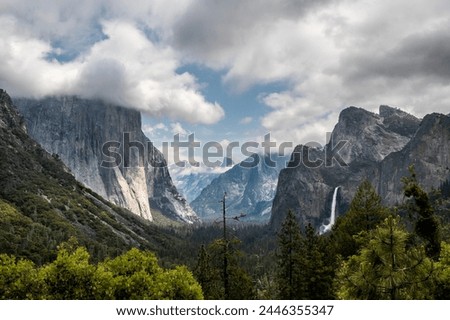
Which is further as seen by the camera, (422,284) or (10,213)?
(10,213)

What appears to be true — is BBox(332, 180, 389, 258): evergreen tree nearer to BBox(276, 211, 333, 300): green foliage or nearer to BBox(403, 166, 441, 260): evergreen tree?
BBox(276, 211, 333, 300): green foliage

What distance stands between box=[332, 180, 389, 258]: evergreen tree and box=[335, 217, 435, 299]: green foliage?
2583 centimetres

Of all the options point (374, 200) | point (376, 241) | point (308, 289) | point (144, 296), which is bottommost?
point (308, 289)

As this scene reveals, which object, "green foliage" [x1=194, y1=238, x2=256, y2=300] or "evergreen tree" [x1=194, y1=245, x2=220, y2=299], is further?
"evergreen tree" [x1=194, y1=245, x2=220, y2=299]

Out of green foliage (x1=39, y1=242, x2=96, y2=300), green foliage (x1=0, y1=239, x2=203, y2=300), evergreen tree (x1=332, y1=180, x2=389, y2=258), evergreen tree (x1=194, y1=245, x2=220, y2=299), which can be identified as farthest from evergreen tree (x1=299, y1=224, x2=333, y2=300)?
green foliage (x1=39, y1=242, x2=96, y2=300)

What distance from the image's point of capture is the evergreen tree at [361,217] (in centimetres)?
4181

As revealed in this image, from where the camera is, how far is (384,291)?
15125 millimetres

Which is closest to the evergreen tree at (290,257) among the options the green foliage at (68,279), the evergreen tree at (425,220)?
the evergreen tree at (425,220)

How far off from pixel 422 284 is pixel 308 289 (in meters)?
30.7

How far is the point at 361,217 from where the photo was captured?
4291cm

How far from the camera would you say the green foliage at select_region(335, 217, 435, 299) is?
15031 mm
